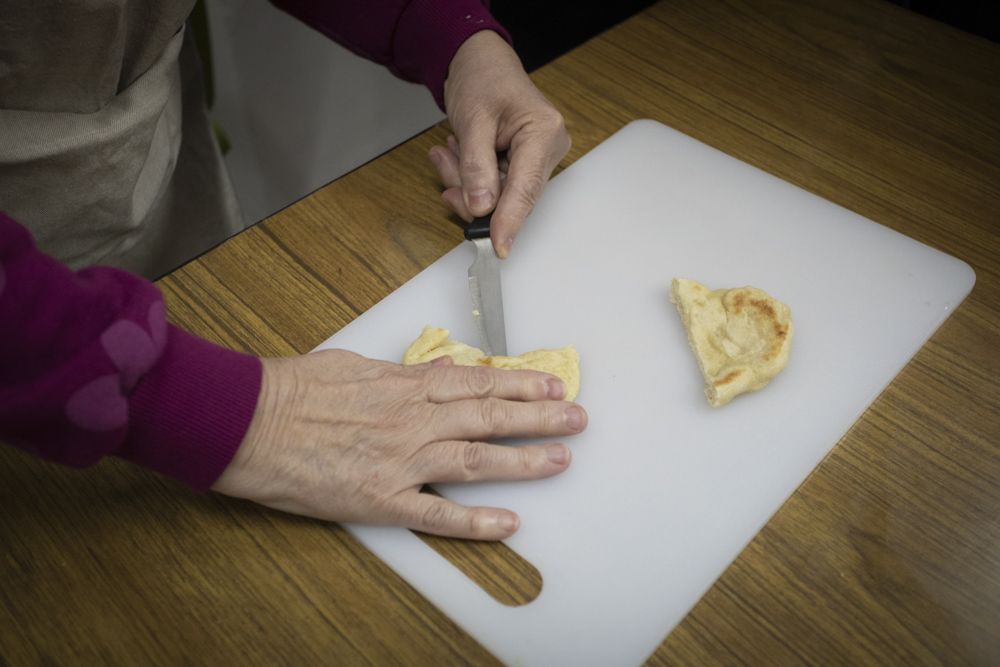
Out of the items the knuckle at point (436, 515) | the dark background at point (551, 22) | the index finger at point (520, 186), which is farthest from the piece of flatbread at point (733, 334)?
the dark background at point (551, 22)

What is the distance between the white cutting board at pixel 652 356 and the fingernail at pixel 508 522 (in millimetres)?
25

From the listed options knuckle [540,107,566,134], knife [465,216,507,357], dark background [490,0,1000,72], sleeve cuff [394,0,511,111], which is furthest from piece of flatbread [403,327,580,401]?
dark background [490,0,1000,72]

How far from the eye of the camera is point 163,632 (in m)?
0.81

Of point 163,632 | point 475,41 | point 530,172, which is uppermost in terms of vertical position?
point 475,41

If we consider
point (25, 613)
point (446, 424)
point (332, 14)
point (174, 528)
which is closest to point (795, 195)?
point (446, 424)

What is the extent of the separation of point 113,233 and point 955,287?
121 centimetres

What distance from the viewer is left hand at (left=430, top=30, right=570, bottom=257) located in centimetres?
117

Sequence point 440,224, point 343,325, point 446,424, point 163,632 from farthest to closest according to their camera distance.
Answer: point 440,224 → point 343,325 → point 446,424 → point 163,632

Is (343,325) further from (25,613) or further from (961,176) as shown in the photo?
(961,176)

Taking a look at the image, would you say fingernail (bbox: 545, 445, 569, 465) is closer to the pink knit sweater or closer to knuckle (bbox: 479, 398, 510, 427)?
knuckle (bbox: 479, 398, 510, 427)

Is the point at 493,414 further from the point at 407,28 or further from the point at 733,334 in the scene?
the point at 407,28

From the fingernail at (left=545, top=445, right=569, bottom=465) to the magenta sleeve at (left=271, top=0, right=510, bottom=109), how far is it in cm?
66

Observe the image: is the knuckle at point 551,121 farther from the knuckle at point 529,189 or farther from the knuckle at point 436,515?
the knuckle at point 436,515

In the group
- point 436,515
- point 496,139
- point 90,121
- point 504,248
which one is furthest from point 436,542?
point 90,121
